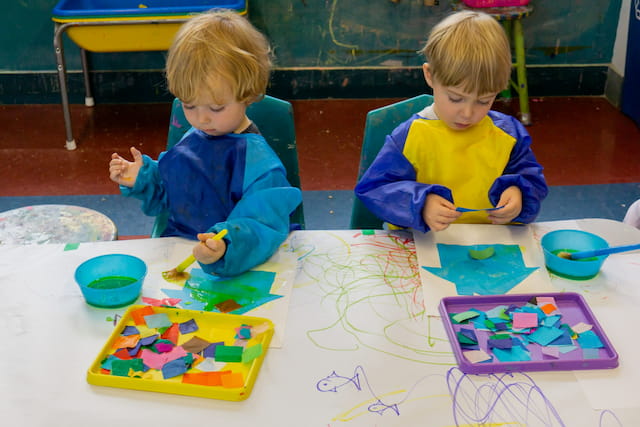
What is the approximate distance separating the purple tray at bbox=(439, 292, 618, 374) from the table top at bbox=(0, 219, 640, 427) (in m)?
0.01

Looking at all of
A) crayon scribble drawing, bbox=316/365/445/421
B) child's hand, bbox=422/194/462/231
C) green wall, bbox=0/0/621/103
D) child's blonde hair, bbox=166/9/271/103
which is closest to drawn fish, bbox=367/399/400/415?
crayon scribble drawing, bbox=316/365/445/421

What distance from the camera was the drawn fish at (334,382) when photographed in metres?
1.04

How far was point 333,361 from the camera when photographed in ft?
3.61

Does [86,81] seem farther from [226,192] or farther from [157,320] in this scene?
A: [157,320]

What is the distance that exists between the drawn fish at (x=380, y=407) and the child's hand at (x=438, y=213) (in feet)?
1.47

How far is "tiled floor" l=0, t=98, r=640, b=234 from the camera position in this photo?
2988mm

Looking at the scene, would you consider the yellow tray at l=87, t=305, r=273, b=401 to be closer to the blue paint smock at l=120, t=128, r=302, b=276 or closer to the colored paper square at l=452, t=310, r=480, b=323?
the blue paint smock at l=120, t=128, r=302, b=276

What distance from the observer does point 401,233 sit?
1.46 m

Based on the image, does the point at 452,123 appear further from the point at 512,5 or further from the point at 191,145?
the point at 512,5

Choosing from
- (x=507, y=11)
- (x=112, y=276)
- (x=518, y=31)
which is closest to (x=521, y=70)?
(x=518, y=31)

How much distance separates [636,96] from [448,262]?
2.79 meters

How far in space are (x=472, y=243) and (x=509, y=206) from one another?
106mm

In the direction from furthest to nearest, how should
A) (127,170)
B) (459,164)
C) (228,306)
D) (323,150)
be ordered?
(323,150), (459,164), (127,170), (228,306)

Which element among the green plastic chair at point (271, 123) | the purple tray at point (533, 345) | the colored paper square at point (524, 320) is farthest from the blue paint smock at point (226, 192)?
the colored paper square at point (524, 320)
